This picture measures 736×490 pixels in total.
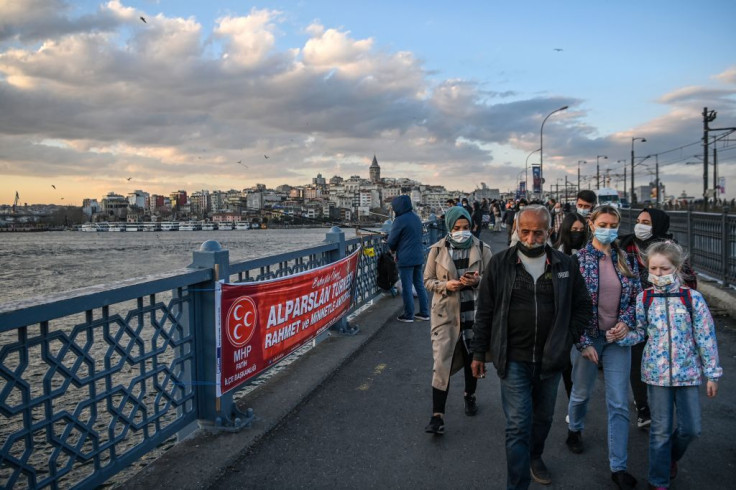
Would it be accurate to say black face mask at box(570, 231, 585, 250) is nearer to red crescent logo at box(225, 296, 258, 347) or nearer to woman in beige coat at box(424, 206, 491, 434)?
woman in beige coat at box(424, 206, 491, 434)

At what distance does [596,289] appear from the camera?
3.50 m

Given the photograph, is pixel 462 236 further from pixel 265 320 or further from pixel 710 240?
pixel 710 240

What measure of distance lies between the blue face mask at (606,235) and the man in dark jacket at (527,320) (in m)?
0.49

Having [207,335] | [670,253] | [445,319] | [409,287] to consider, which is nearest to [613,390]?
[670,253]

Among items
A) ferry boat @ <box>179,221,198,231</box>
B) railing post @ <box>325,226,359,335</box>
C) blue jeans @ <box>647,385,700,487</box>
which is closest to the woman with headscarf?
blue jeans @ <box>647,385,700,487</box>

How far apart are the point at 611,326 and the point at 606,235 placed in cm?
59

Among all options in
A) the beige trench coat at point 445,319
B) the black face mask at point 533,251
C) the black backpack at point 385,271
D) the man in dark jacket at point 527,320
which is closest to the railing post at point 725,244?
the black backpack at point 385,271

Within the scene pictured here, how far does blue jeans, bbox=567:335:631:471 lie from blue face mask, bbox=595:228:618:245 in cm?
63

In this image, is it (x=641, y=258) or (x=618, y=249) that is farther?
(x=641, y=258)

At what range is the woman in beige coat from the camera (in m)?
4.10

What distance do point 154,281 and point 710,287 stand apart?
9.40 metres

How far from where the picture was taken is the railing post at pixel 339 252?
23.8ft

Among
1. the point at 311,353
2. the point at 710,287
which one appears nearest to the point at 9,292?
the point at 311,353

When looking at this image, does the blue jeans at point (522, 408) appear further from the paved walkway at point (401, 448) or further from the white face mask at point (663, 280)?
the white face mask at point (663, 280)
